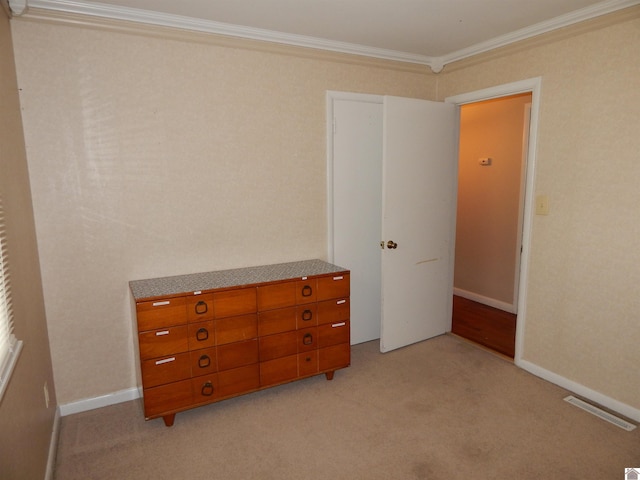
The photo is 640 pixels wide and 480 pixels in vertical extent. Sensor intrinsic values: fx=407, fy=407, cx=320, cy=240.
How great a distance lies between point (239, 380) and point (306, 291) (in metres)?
0.72

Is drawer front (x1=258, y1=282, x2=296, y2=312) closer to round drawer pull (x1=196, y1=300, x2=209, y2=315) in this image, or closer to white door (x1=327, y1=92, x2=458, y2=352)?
round drawer pull (x1=196, y1=300, x2=209, y2=315)

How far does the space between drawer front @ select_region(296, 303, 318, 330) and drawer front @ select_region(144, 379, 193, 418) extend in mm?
797

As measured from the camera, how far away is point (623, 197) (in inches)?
97.5

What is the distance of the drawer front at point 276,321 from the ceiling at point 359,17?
191 centimetres

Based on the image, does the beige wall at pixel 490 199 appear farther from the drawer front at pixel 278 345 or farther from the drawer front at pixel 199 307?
the drawer front at pixel 199 307

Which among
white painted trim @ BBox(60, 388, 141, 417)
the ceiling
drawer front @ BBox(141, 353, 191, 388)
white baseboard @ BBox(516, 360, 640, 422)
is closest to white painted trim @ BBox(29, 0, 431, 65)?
the ceiling

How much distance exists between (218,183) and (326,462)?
189 cm

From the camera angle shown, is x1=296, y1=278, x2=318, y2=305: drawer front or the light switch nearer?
x1=296, y1=278, x2=318, y2=305: drawer front

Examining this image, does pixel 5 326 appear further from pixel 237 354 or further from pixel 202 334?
pixel 237 354

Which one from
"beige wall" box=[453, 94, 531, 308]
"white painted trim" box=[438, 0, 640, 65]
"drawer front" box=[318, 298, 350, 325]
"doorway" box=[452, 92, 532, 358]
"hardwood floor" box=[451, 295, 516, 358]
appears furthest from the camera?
"beige wall" box=[453, 94, 531, 308]

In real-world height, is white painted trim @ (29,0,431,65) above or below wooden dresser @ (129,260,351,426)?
above

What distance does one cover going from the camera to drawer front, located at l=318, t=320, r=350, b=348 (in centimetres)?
292

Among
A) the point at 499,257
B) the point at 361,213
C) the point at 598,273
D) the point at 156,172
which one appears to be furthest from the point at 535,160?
the point at 156,172

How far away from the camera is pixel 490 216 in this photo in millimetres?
4613
